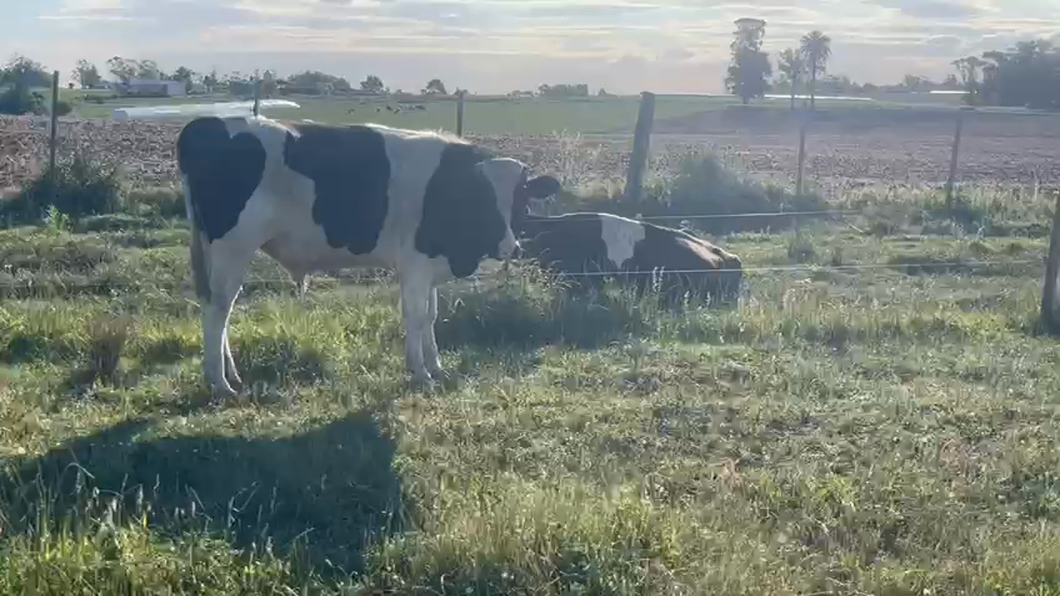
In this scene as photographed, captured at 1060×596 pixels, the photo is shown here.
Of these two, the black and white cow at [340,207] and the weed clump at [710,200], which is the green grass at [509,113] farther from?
the black and white cow at [340,207]

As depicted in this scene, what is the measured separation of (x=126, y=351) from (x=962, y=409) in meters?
5.65

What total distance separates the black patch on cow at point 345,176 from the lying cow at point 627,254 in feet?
12.1

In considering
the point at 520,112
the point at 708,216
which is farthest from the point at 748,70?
the point at 708,216

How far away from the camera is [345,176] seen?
27.3ft

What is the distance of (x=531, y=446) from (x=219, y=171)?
273cm

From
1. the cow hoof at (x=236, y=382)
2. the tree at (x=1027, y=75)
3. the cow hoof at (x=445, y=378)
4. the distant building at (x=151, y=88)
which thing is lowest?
the cow hoof at (x=236, y=382)

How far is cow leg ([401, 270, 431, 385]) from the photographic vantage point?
862cm

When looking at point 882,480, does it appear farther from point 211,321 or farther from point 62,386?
point 62,386

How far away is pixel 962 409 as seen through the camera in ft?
25.9

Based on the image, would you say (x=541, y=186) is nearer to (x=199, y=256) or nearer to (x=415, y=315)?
(x=415, y=315)

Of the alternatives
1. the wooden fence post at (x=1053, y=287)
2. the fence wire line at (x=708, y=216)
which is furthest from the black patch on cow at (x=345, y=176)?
the wooden fence post at (x=1053, y=287)

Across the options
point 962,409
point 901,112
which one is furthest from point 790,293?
point 901,112

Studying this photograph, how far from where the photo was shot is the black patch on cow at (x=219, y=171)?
26.0ft

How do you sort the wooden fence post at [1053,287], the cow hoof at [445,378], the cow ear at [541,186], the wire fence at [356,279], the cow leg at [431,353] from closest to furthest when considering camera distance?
1. the cow hoof at [445,378]
2. the cow leg at [431,353]
3. the cow ear at [541,186]
4. the wooden fence post at [1053,287]
5. the wire fence at [356,279]
